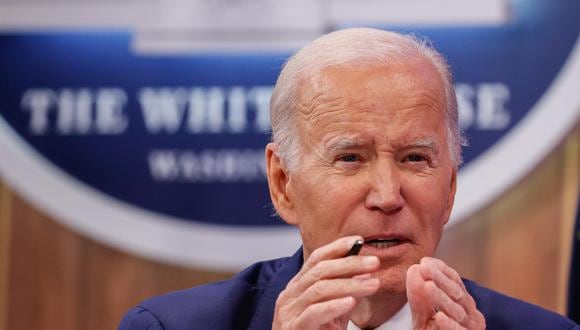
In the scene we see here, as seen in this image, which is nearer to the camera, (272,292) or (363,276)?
(363,276)

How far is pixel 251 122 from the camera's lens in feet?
10.4

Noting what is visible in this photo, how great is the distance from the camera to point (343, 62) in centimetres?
201

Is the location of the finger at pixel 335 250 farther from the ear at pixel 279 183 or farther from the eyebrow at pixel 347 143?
the ear at pixel 279 183

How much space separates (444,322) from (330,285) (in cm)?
22

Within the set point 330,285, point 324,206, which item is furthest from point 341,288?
point 324,206

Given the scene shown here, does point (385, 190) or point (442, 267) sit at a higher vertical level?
point (385, 190)

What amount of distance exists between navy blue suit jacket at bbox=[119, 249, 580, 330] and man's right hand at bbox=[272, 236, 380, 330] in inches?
14.4

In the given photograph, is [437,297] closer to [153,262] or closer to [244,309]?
[244,309]

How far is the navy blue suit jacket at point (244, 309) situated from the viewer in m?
2.14

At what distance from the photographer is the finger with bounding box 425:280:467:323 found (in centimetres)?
179

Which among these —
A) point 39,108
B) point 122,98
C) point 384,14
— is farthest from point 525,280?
point 39,108

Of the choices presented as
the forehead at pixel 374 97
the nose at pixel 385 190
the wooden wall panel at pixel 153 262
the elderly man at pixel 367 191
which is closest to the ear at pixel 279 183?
the elderly man at pixel 367 191

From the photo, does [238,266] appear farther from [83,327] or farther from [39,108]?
[39,108]

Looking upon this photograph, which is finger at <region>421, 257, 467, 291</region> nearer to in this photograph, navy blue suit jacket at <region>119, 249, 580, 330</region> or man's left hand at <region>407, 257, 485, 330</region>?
man's left hand at <region>407, 257, 485, 330</region>
